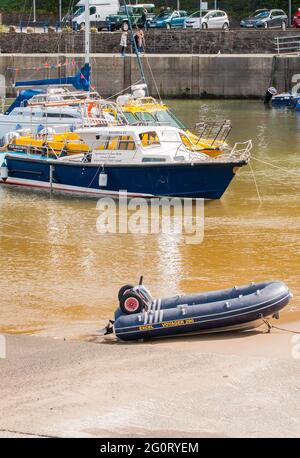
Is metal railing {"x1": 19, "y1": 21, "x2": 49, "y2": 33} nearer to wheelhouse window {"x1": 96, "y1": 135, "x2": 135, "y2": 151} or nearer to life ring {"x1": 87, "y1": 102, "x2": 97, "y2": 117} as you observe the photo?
life ring {"x1": 87, "y1": 102, "x2": 97, "y2": 117}

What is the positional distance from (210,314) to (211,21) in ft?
139

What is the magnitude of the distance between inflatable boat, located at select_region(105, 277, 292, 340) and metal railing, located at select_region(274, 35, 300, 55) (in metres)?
38.2

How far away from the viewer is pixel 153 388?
1127 centimetres

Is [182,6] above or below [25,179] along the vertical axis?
above

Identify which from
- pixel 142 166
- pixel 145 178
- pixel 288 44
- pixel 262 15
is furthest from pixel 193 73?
pixel 142 166

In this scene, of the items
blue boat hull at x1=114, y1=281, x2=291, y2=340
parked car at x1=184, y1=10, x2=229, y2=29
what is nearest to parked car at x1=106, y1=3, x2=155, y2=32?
parked car at x1=184, y1=10, x2=229, y2=29

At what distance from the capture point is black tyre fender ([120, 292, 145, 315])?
13800mm

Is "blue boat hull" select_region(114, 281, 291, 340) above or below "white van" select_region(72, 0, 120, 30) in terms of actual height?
below

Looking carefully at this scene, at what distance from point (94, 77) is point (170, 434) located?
39.3m

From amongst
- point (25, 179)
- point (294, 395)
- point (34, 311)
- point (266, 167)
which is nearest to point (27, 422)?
point (294, 395)

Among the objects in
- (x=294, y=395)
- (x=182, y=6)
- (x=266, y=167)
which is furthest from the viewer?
(x=182, y=6)

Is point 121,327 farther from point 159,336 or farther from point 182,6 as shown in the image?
point 182,6

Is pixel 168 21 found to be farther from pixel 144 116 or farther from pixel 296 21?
pixel 144 116

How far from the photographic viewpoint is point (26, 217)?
2319 cm
